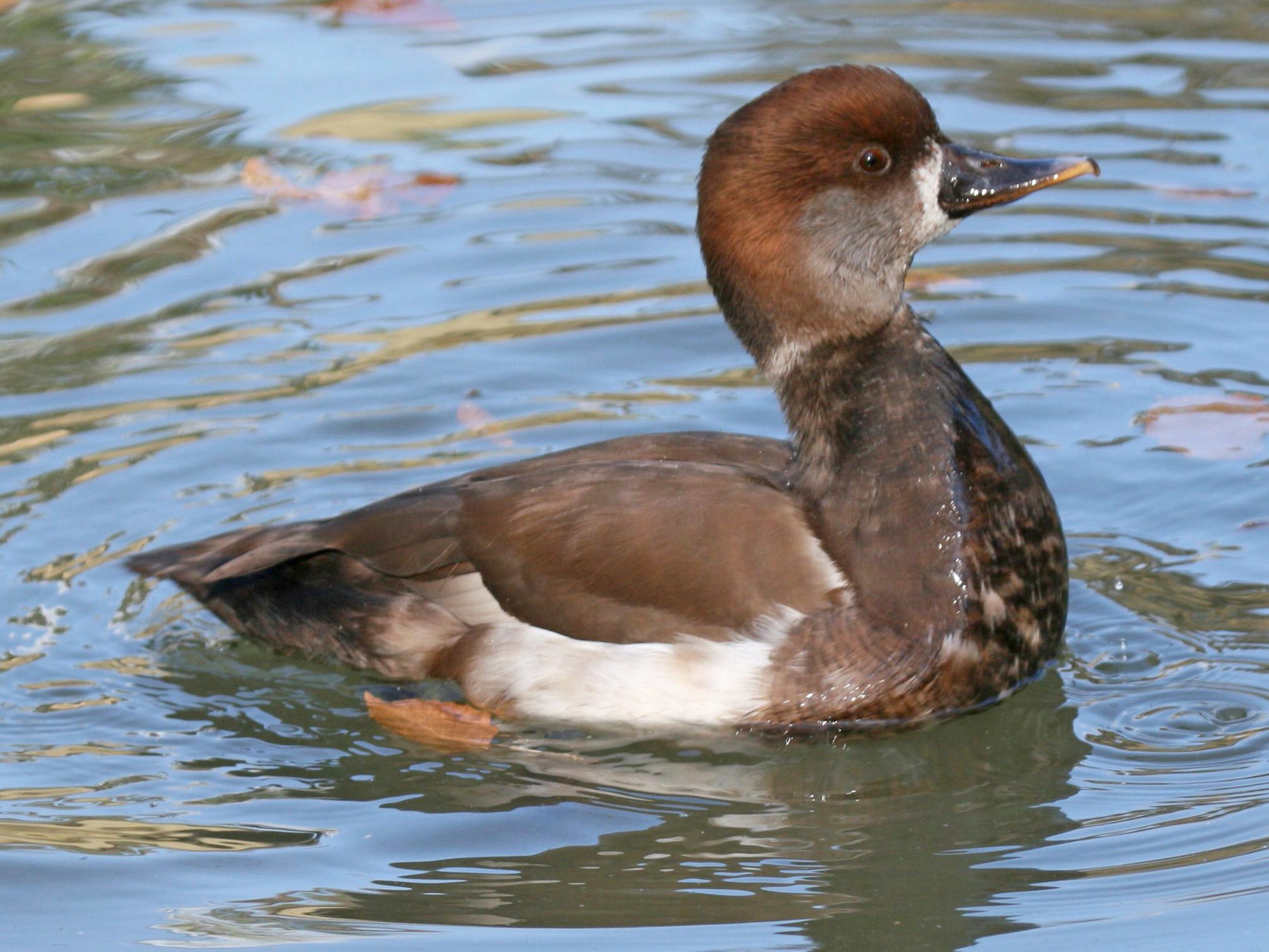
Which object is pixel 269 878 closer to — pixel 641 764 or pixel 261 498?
pixel 641 764

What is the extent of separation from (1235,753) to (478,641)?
6.02ft

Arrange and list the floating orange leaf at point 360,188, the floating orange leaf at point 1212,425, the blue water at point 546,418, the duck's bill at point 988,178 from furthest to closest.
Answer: the floating orange leaf at point 360,188 → the floating orange leaf at point 1212,425 → the duck's bill at point 988,178 → the blue water at point 546,418

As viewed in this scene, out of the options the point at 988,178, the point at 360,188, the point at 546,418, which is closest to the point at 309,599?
the point at 546,418

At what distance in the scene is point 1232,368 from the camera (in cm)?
652

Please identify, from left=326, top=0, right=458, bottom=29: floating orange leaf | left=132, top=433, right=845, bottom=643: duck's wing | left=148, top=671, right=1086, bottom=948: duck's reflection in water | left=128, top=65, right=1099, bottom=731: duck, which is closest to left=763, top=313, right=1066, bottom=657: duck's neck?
left=128, top=65, right=1099, bottom=731: duck

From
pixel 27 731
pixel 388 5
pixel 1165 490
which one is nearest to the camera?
pixel 27 731

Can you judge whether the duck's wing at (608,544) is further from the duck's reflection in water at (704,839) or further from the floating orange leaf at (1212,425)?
the floating orange leaf at (1212,425)

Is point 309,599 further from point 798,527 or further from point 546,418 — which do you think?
point 546,418

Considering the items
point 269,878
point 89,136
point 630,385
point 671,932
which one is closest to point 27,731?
point 269,878

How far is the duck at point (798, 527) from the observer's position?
4.61m

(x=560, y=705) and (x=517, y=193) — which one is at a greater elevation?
(x=517, y=193)

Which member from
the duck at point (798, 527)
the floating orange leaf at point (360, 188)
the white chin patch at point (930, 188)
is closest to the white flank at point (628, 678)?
the duck at point (798, 527)

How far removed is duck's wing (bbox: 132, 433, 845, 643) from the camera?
15.1 ft

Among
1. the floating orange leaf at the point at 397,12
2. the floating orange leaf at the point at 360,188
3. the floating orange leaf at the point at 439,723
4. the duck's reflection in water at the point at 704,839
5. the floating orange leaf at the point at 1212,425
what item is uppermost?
the floating orange leaf at the point at 397,12
